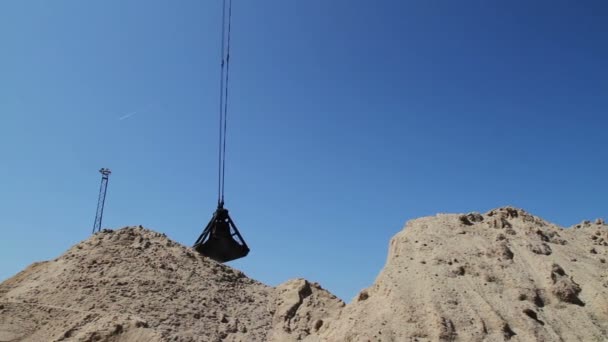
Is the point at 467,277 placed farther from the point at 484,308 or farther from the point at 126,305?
the point at 126,305

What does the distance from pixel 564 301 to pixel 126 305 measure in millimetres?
12618

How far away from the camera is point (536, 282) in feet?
43.6

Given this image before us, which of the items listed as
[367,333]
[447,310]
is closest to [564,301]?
[447,310]

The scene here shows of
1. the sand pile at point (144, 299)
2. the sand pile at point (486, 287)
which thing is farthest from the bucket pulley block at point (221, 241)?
the sand pile at point (486, 287)

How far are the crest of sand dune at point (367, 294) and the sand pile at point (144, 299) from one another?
0.05 m

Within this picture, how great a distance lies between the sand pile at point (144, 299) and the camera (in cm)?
1454

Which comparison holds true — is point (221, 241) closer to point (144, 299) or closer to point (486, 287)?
point (144, 299)

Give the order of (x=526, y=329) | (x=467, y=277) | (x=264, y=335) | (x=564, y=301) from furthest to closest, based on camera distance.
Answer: (x=264, y=335) < (x=467, y=277) < (x=564, y=301) < (x=526, y=329)

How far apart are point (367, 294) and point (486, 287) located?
10.8ft

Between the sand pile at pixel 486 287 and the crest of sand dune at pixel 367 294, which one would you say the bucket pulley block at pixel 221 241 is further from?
the sand pile at pixel 486 287

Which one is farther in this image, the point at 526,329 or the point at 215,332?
the point at 215,332

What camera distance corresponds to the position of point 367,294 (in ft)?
47.4

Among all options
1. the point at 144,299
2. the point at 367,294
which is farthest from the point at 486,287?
the point at 144,299

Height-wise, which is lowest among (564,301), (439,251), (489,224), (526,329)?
(526,329)
